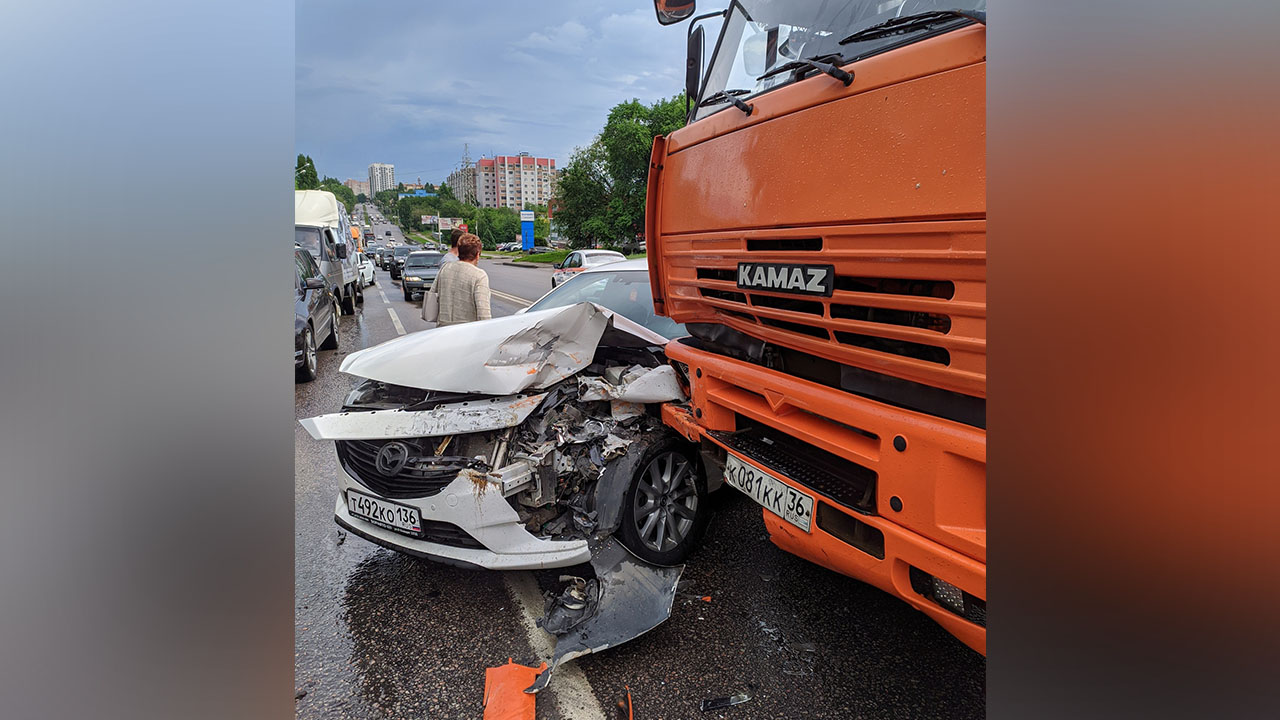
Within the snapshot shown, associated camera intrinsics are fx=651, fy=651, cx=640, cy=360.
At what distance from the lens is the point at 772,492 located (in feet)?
8.52

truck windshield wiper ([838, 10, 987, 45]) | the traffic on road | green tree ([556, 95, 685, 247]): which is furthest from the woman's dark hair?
green tree ([556, 95, 685, 247])

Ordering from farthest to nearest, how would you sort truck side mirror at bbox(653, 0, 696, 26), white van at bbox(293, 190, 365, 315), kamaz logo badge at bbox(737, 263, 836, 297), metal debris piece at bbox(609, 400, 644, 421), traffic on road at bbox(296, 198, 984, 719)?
white van at bbox(293, 190, 365, 315) < metal debris piece at bbox(609, 400, 644, 421) < truck side mirror at bbox(653, 0, 696, 26) < traffic on road at bbox(296, 198, 984, 719) < kamaz logo badge at bbox(737, 263, 836, 297)

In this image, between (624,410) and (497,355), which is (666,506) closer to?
(624,410)

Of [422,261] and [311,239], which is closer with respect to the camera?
[311,239]

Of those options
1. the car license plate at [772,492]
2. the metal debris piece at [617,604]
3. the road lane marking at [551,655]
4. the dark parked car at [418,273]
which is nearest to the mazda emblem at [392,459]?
the road lane marking at [551,655]

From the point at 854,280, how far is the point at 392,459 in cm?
222

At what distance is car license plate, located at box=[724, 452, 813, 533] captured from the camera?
2441 millimetres

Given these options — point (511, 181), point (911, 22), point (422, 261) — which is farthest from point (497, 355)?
point (511, 181)

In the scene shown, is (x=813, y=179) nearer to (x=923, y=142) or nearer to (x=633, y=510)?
(x=923, y=142)

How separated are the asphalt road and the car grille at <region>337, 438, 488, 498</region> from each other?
1.50ft

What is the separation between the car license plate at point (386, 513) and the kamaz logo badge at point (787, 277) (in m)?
1.83

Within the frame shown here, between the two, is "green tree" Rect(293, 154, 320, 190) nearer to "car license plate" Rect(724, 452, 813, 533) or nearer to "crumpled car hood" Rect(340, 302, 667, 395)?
"car license plate" Rect(724, 452, 813, 533)

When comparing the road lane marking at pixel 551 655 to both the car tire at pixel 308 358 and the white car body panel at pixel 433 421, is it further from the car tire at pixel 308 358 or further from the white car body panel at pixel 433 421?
the car tire at pixel 308 358
